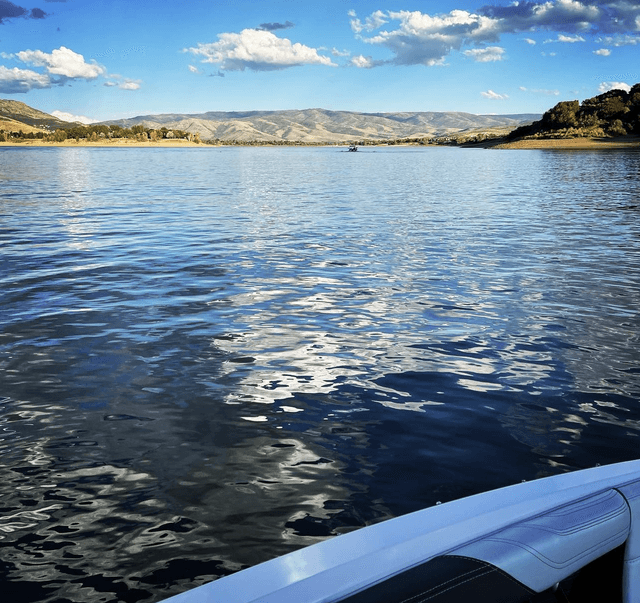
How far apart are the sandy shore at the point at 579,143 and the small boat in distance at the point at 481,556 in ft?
546

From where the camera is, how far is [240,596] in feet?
10.2

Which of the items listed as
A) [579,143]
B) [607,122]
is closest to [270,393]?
[579,143]

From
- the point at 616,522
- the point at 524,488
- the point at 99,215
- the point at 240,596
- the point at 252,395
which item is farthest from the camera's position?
the point at 99,215

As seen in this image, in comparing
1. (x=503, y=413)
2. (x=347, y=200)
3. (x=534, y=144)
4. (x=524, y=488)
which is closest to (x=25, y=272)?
(x=503, y=413)

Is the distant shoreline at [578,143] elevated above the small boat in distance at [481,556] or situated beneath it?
elevated above

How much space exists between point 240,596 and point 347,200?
119 ft

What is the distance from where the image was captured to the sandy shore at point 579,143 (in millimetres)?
157500

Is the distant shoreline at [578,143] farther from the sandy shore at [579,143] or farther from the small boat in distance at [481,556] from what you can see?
the small boat in distance at [481,556]

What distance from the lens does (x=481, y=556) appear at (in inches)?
138

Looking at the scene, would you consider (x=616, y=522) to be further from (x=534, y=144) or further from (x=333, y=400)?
(x=534, y=144)

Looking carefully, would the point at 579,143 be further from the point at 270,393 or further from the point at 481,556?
the point at 481,556

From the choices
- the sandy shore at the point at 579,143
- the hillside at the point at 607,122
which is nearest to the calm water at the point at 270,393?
the sandy shore at the point at 579,143

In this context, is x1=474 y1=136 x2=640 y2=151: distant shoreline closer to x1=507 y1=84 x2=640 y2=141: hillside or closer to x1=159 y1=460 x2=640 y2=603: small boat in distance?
x1=507 y1=84 x2=640 y2=141: hillside

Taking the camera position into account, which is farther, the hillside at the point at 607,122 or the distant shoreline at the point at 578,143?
the hillside at the point at 607,122
